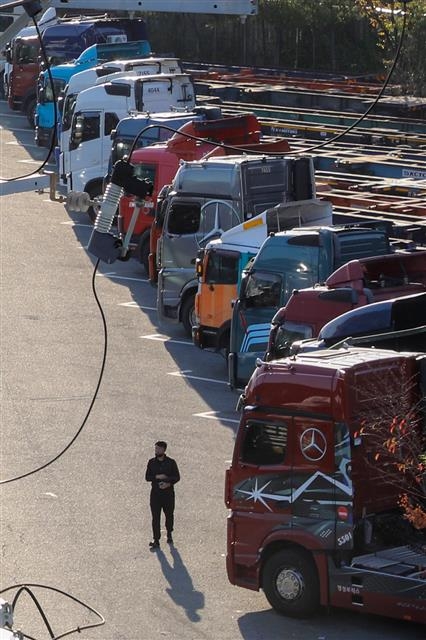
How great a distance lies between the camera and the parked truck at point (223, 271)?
848 inches

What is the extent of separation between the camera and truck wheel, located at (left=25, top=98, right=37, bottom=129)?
46031mm

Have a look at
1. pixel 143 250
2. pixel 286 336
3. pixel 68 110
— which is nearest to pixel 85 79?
pixel 68 110

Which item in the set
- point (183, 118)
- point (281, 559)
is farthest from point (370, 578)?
point (183, 118)

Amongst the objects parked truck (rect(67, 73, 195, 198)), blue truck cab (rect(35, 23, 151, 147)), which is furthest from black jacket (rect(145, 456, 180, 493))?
blue truck cab (rect(35, 23, 151, 147))

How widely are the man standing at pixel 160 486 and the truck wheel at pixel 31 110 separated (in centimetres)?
3206

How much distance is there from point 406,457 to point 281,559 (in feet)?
5.04

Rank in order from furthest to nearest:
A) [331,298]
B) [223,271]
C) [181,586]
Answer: [223,271]
[331,298]
[181,586]

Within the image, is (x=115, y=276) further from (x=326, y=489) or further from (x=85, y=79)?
(x=326, y=489)

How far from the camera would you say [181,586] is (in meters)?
14.0

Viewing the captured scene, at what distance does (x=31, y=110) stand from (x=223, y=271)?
1023 inches

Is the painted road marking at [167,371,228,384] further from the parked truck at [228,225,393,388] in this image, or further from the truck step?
the truck step

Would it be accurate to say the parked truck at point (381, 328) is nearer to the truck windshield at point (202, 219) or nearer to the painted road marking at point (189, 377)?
the painted road marking at point (189, 377)

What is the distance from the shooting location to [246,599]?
1374 centimetres

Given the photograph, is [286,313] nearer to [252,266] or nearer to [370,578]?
[252,266]
